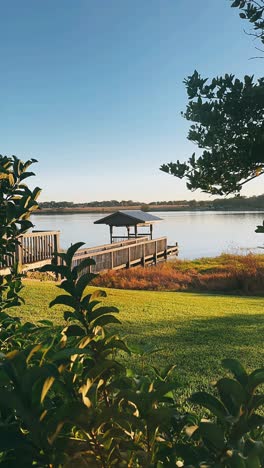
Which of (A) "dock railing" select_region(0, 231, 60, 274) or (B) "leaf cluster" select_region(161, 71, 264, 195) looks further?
(A) "dock railing" select_region(0, 231, 60, 274)

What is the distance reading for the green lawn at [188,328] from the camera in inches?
211

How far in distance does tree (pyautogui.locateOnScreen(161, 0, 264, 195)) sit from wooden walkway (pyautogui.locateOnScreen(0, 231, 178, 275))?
502 cm

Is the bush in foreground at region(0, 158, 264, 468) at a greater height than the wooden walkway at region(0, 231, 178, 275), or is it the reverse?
the bush in foreground at region(0, 158, 264, 468)

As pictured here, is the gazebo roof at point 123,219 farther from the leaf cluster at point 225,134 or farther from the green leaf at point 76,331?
the green leaf at point 76,331

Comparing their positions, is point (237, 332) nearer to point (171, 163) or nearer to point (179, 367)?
point (179, 367)

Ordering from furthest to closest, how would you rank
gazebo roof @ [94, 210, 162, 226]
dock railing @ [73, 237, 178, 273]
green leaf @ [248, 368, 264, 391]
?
gazebo roof @ [94, 210, 162, 226]
dock railing @ [73, 237, 178, 273]
green leaf @ [248, 368, 264, 391]

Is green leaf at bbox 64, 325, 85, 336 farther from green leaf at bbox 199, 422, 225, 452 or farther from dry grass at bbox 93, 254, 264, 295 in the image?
dry grass at bbox 93, 254, 264, 295

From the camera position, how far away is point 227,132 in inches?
102

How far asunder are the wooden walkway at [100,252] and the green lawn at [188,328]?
144 cm

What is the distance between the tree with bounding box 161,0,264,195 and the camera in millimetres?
2482

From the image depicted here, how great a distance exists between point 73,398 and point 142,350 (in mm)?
497

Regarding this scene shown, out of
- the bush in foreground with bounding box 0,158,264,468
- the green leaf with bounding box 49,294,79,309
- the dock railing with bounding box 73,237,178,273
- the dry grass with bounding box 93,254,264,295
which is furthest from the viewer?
the dock railing with bounding box 73,237,178,273

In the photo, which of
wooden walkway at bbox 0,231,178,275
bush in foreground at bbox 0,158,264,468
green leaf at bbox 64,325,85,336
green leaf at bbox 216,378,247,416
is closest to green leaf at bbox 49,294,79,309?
bush in foreground at bbox 0,158,264,468

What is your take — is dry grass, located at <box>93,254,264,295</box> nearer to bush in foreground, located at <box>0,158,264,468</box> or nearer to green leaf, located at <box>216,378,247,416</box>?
bush in foreground, located at <box>0,158,264,468</box>
